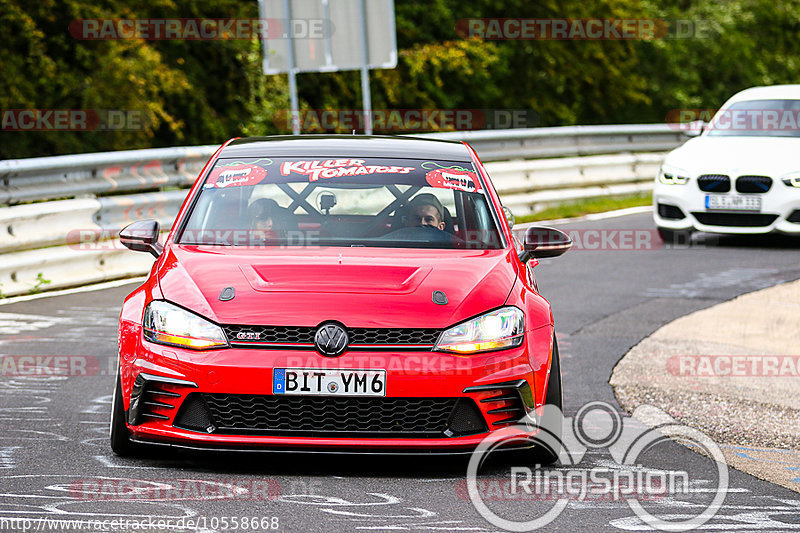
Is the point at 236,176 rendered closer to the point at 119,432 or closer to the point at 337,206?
the point at 337,206

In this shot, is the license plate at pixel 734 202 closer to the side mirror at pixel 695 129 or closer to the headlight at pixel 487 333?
the side mirror at pixel 695 129

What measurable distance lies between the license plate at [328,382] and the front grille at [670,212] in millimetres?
10130

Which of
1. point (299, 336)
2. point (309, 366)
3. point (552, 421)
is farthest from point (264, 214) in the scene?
point (552, 421)

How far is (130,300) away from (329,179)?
4.19 ft

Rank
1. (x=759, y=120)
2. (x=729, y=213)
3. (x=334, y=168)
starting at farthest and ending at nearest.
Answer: (x=759, y=120), (x=729, y=213), (x=334, y=168)

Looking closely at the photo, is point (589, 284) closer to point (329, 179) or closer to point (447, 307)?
point (329, 179)

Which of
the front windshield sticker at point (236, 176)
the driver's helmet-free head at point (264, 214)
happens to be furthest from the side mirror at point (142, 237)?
the driver's helmet-free head at point (264, 214)

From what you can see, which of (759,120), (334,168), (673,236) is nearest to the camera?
(334,168)

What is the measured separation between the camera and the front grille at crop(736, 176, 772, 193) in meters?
14.8

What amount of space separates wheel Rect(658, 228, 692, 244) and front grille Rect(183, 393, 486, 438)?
10.4 metres

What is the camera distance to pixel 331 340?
575 centimetres

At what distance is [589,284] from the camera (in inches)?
509

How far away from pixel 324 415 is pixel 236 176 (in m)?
1.85

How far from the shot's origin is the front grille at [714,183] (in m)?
14.9
